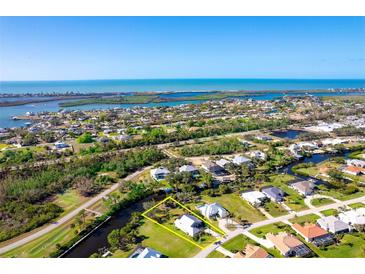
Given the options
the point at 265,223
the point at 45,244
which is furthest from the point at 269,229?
the point at 45,244

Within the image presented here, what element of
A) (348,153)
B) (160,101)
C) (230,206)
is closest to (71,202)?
(230,206)

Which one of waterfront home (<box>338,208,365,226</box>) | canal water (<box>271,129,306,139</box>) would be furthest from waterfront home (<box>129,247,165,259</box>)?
canal water (<box>271,129,306,139</box>)

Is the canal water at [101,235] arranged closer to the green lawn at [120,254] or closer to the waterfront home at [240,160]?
the green lawn at [120,254]

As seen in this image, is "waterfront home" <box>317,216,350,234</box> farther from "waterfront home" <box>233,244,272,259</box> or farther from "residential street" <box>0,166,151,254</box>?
"residential street" <box>0,166,151,254</box>

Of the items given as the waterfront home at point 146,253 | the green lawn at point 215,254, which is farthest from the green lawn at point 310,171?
the waterfront home at point 146,253

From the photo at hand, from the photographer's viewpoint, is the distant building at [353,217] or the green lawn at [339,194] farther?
the green lawn at [339,194]

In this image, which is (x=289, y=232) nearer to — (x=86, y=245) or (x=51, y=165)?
(x=86, y=245)
